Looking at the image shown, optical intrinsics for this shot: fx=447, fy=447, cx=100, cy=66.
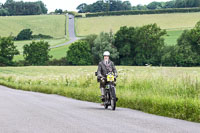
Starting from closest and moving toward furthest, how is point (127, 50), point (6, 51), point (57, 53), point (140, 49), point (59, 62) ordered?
point (127, 50)
point (140, 49)
point (59, 62)
point (6, 51)
point (57, 53)

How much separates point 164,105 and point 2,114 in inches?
169

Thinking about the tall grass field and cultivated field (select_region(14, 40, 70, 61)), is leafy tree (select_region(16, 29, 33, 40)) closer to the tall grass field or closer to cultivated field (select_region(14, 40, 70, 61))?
cultivated field (select_region(14, 40, 70, 61))

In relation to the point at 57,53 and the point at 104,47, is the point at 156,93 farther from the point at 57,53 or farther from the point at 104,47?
the point at 57,53

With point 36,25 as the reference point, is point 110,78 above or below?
above

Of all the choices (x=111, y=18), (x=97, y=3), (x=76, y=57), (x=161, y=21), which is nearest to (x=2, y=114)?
(x=76, y=57)

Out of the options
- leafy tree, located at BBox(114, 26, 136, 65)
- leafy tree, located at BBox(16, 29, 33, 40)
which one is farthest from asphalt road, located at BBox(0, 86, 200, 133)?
leafy tree, located at BBox(16, 29, 33, 40)

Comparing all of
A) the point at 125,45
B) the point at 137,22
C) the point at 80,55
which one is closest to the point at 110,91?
the point at 125,45

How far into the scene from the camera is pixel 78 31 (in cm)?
13512

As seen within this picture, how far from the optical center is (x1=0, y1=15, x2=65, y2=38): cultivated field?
13675cm

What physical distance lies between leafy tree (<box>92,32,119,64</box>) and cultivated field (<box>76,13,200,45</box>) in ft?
90.4

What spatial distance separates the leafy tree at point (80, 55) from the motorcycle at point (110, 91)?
85.4 m

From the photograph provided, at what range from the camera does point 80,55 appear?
332 ft

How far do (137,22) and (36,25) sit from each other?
34871 millimetres

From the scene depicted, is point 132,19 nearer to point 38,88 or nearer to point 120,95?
point 38,88
